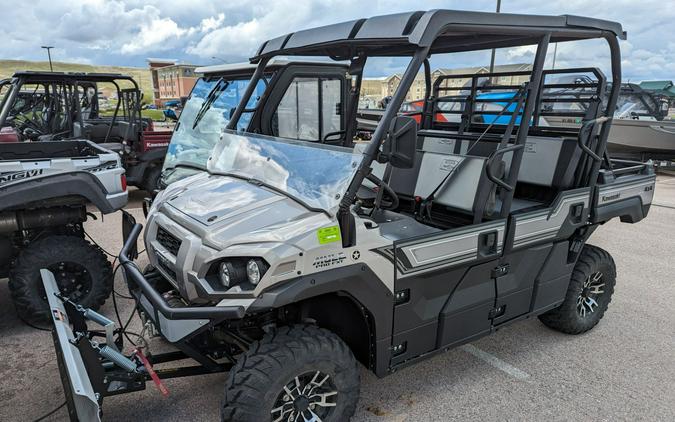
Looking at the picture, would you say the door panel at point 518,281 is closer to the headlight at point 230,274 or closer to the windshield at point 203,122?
the headlight at point 230,274

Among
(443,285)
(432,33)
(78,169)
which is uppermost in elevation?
(432,33)

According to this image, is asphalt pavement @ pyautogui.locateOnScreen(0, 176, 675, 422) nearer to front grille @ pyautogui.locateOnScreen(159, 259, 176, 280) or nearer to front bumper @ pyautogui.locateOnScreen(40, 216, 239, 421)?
front bumper @ pyautogui.locateOnScreen(40, 216, 239, 421)

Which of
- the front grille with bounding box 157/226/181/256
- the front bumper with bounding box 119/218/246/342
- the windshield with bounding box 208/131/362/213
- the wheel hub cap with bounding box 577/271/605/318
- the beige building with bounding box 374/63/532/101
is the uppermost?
the beige building with bounding box 374/63/532/101

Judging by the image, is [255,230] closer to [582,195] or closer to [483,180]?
[483,180]

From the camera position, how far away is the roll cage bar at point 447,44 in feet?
7.89

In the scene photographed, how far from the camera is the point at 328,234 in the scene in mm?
2316

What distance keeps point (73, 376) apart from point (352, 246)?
1.44 m

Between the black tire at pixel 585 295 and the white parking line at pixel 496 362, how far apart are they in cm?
70

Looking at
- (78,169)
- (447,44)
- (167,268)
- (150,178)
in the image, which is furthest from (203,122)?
(167,268)

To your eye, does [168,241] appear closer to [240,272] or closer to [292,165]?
[240,272]

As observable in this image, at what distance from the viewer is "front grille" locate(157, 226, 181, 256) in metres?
2.58

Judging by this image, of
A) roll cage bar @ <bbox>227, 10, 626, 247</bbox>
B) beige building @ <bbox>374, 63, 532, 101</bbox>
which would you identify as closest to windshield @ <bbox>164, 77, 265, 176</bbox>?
beige building @ <bbox>374, 63, 532, 101</bbox>

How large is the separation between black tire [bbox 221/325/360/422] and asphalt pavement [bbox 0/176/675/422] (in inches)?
20.0

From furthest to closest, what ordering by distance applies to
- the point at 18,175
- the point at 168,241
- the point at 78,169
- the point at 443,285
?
the point at 78,169 → the point at 18,175 → the point at 443,285 → the point at 168,241
